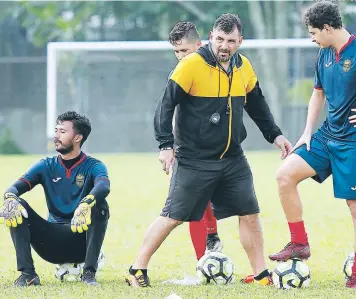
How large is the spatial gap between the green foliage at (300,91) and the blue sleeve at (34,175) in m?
20.9

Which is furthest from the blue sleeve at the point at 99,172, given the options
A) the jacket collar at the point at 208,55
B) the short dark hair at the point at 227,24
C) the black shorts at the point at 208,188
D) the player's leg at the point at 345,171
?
the player's leg at the point at 345,171

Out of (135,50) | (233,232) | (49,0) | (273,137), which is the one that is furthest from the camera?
(49,0)

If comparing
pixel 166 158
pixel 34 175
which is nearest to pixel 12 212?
pixel 34 175

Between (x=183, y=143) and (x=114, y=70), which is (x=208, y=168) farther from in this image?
(x=114, y=70)

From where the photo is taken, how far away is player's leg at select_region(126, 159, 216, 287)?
7586mm

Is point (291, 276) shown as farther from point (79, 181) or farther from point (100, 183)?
point (79, 181)

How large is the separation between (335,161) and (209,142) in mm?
940

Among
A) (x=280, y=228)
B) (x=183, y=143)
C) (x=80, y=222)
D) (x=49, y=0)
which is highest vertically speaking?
(x=49, y=0)

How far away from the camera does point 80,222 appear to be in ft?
24.4

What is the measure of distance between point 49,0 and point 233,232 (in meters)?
29.4

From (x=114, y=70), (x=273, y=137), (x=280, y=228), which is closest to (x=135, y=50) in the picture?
(x=114, y=70)

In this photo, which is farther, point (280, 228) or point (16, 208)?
point (280, 228)

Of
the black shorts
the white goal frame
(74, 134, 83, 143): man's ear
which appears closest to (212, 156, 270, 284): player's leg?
the black shorts

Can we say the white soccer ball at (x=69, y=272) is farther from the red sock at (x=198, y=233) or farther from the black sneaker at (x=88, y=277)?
the red sock at (x=198, y=233)
